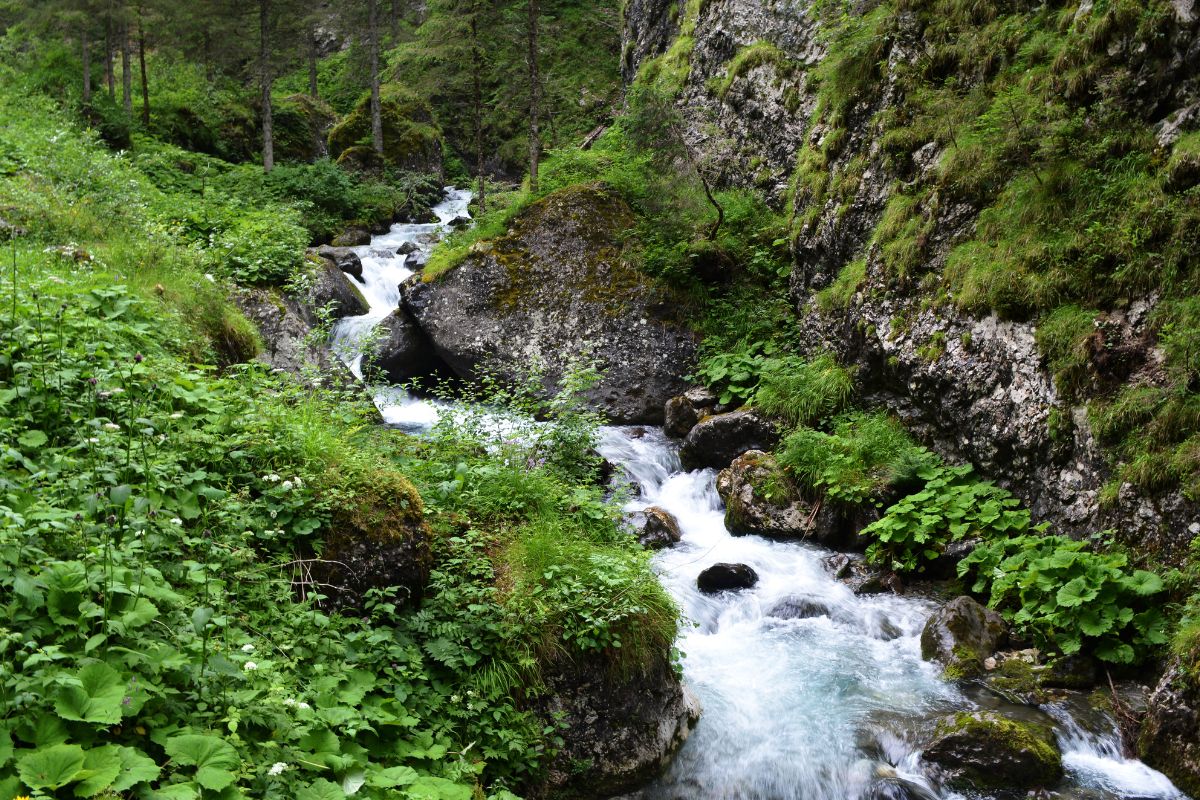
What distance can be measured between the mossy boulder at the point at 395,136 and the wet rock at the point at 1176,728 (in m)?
25.5

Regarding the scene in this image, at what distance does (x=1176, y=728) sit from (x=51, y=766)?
666 cm

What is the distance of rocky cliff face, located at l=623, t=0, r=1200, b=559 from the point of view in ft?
23.7

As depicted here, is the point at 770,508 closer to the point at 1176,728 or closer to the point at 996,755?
the point at 996,755

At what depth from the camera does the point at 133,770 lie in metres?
2.79

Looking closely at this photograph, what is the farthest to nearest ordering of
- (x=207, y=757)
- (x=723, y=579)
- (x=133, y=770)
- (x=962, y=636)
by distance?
(x=723, y=579) → (x=962, y=636) → (x=207, y=757) → (x=133, y=770)

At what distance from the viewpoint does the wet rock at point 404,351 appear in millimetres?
14477

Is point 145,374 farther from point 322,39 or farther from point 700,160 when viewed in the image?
point 322,39

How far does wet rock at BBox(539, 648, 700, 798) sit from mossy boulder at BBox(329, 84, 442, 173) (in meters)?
23.8

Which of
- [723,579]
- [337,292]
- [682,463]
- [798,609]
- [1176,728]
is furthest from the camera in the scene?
[337,292]

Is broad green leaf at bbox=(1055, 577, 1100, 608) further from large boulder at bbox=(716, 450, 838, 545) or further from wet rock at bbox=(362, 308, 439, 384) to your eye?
wet rock at bbox=(362, 308, 439, 384)

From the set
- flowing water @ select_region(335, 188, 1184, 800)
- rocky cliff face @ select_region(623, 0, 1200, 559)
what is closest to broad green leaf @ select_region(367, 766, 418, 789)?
flowing water @ select_region(335, 188, 1184, 800)

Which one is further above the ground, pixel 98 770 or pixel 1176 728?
pixel 98 770

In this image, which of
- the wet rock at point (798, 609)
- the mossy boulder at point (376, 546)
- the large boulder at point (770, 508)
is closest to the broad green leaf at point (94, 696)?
the mossy boulder at point (376, 546)

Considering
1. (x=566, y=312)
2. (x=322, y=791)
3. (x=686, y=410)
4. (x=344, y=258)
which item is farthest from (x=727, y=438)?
(x=344, y=258)
